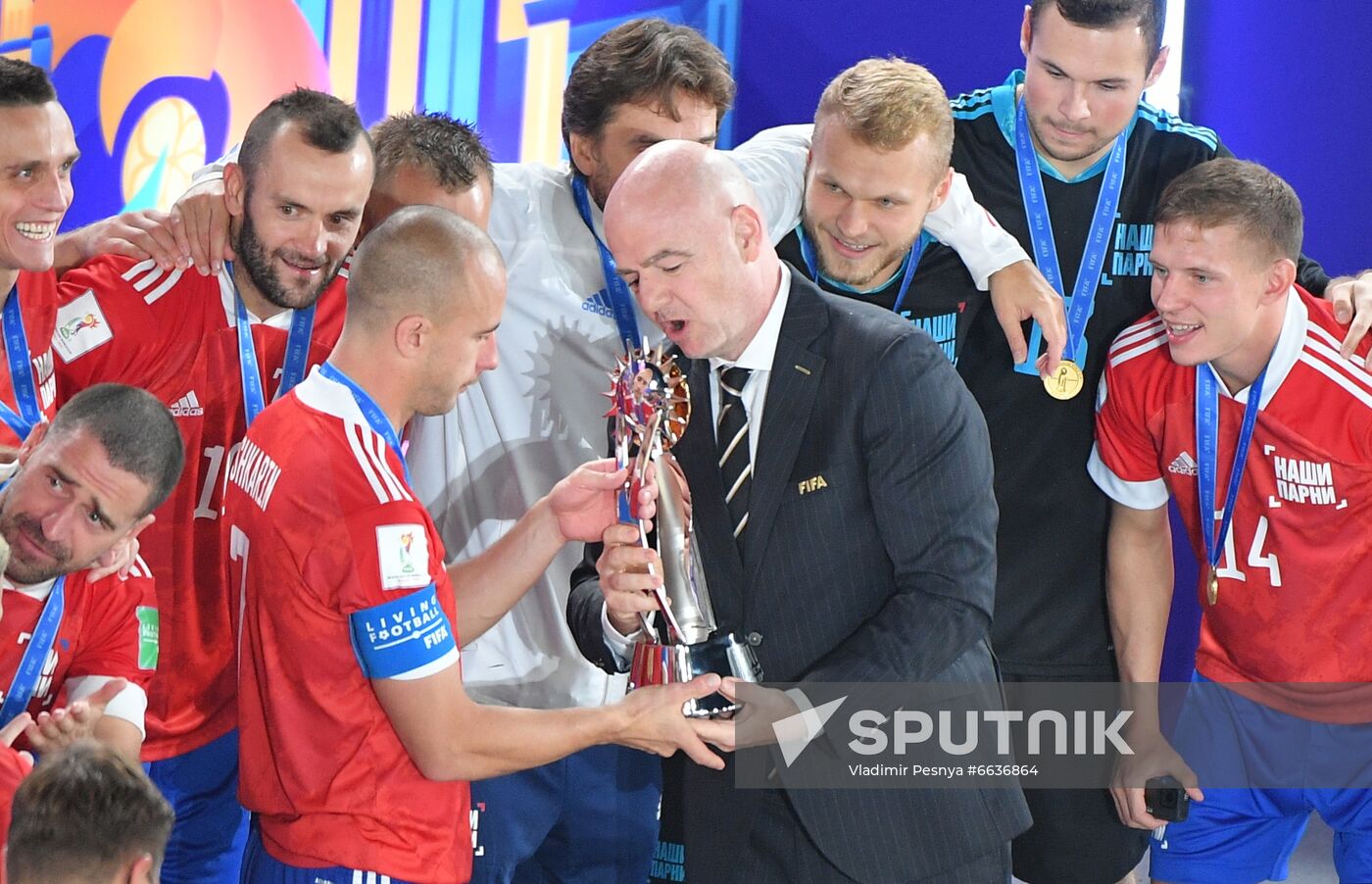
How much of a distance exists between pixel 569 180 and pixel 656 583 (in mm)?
1481

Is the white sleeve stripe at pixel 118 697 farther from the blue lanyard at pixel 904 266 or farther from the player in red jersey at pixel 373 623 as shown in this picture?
the blue lanyard at pixel 904 266

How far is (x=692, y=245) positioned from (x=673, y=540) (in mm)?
544

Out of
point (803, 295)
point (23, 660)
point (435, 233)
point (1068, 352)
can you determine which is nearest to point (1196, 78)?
point (1068, 352)

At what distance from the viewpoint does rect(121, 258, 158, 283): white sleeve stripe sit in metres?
3.57

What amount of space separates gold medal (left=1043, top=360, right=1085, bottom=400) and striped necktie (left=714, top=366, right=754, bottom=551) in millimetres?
1320

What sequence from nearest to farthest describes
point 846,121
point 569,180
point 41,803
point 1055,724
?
1. point 41,803
2. point 846,121
3. point 569,180
4. point 1055,724

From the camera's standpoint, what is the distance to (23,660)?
313 cm

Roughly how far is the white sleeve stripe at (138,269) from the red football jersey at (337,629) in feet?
3.56

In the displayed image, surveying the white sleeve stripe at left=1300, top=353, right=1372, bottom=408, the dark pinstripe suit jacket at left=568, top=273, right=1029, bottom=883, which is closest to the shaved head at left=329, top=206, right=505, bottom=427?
the dark pinstripe suit jacket at left=568, top=273, right=1029, bottom=883

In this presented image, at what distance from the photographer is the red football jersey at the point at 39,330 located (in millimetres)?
3395

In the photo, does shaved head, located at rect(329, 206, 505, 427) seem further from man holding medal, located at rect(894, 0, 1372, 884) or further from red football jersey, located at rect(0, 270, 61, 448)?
man holding medal, located at rect(894, 0, 1372, 884)

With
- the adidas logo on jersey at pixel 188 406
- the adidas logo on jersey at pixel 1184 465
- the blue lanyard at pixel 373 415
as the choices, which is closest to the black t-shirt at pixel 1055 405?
Answer: the adidas logo on jersey at pixel 1184 465

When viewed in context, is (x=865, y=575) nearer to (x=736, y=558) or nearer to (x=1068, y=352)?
(x=736, y=558)

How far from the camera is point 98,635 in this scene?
3.33 metres
